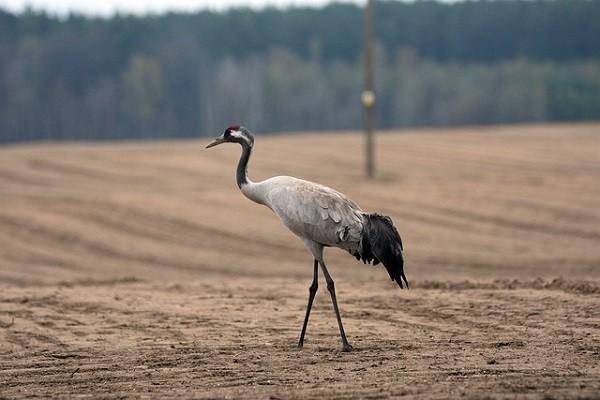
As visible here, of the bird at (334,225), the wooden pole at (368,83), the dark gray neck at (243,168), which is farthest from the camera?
the wooden pole at (368,83)

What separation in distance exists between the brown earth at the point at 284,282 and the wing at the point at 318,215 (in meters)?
1.06

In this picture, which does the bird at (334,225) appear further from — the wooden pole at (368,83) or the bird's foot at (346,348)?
the wooden pole at (368,83)

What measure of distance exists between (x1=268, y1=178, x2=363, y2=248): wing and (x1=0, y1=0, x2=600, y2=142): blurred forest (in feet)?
216

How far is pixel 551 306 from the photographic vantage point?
12336mm

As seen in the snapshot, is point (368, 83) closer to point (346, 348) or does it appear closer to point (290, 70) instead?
point (346, 348)

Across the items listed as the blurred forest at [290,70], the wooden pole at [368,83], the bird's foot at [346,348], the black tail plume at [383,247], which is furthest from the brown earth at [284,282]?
the blurred forest at [290,70]

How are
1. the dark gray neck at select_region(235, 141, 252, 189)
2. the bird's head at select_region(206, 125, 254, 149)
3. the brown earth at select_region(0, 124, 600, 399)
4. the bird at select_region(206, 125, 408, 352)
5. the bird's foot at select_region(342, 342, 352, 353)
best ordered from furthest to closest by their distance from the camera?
the bird's head at select_region(206, 125, 254, 149), the dark gray neck at select_region(235, 141, 252, 189), the bird at select_region(206, 125, 408, 352), the bird's foot at select_region(342, 342, 352, 353), the brown earth at select_region(0, 124, 600, 399)

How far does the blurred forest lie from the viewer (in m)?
79.2

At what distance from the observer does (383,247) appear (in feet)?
34.8

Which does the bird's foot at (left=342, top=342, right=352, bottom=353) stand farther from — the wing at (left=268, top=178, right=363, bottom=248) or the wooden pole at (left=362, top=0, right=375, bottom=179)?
the wooden pole at (left=362, top=0, right=375, bottom=179)

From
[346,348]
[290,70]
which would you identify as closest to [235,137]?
[346,348]

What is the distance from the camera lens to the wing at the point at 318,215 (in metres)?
10.6

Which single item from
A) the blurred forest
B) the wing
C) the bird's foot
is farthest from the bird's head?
the blurred forest

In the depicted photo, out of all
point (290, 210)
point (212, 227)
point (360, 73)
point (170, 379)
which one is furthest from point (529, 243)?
point (360, 73)
